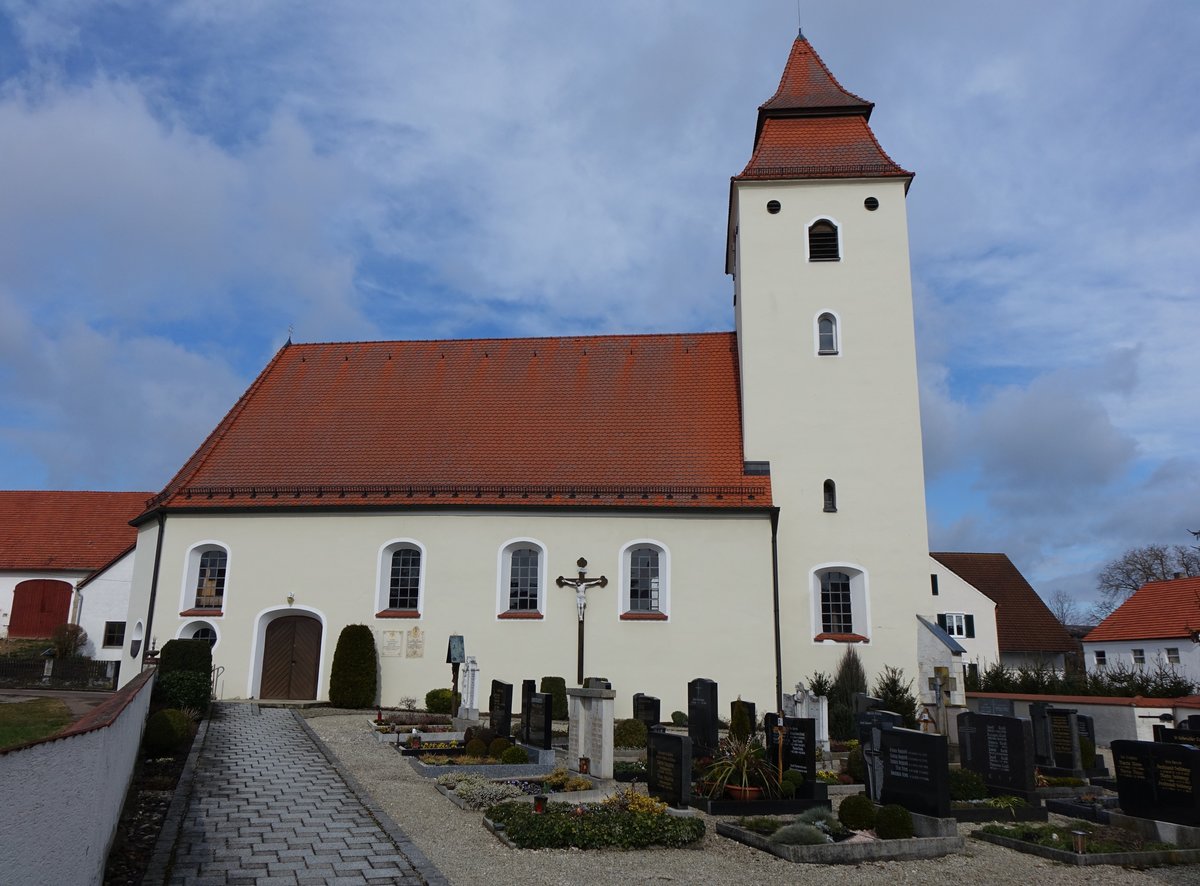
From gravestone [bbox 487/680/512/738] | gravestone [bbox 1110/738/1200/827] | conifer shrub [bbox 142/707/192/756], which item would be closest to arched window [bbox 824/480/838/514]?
gravestone [bbox 487/680/512/738]

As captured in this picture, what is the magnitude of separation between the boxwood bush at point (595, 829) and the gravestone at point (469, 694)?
29.8ft

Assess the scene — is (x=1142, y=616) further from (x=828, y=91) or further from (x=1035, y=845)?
(x=1035, y=845)

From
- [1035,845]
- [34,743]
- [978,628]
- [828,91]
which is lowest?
[1035,845]

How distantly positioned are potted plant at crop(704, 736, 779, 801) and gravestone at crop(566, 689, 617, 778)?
1340 millimetres

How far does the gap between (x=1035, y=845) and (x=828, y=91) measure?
20.4 meters

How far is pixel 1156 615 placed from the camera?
36312mm

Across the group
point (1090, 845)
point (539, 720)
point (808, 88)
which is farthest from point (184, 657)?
point (808, 88)

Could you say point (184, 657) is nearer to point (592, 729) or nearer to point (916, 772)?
point (592, 729)

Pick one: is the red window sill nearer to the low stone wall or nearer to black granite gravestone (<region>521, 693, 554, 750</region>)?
black granite gravestone (<region>521, 693, 554, 750</region>)

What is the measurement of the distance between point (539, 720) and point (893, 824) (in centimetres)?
637

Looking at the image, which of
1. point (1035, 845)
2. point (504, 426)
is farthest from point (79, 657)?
point (1035, 845)

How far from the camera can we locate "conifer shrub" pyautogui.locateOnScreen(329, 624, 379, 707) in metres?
19.6

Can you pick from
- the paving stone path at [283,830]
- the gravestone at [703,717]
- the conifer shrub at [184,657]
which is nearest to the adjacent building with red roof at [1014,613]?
the gravestone at [703,717]

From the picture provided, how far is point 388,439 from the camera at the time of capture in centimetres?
2306
